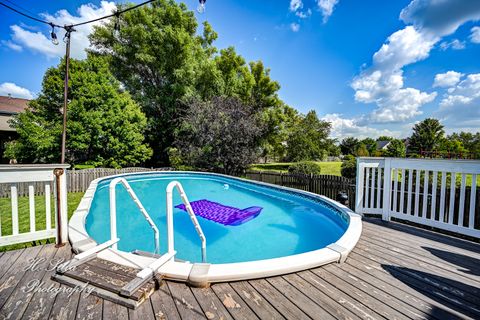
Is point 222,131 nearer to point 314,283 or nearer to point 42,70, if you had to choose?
point 314,283

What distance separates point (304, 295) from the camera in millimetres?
1753

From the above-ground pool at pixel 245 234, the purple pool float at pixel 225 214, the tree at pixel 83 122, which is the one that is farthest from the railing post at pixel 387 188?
the tree at pixel 83 122

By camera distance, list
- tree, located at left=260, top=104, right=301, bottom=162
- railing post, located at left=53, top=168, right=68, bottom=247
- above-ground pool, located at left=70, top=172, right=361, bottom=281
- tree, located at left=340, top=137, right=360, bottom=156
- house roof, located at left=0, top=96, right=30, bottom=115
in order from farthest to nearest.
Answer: tree, located at left=340, top=137, right=360, bottom=156
tree, located at left=260, top=104, right=301, bottom=162
house roof, located at left=0, top=96, right=30, bottom=115
railing post, located at left=53, top=168, right=68, bottom=247
above-ground pool, located at left=70, top=172, right=361, bottom=281

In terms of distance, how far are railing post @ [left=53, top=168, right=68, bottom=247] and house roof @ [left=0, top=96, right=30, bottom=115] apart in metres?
21.9

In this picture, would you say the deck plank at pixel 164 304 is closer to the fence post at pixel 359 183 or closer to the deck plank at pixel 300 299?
the deck plank at pixel 300 299

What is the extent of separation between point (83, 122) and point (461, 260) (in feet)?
50.0

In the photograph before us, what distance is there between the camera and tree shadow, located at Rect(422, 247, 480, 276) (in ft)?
7.06

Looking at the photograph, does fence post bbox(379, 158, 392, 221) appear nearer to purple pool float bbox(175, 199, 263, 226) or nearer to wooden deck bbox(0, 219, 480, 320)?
wooden deck bbox(0, 219, 480, 320)

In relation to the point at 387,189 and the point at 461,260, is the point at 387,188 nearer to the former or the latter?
the point at 387,189

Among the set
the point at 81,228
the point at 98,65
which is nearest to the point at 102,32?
the point at 98,65

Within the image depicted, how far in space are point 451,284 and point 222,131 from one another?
11010mm

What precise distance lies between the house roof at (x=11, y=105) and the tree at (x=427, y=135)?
49.1 metres

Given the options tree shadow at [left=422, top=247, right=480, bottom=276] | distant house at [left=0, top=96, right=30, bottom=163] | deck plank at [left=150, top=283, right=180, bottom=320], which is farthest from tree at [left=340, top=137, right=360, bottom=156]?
distant house at [left=0, top=96, right=30, bottom=163]

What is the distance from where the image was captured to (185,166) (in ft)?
49.9
